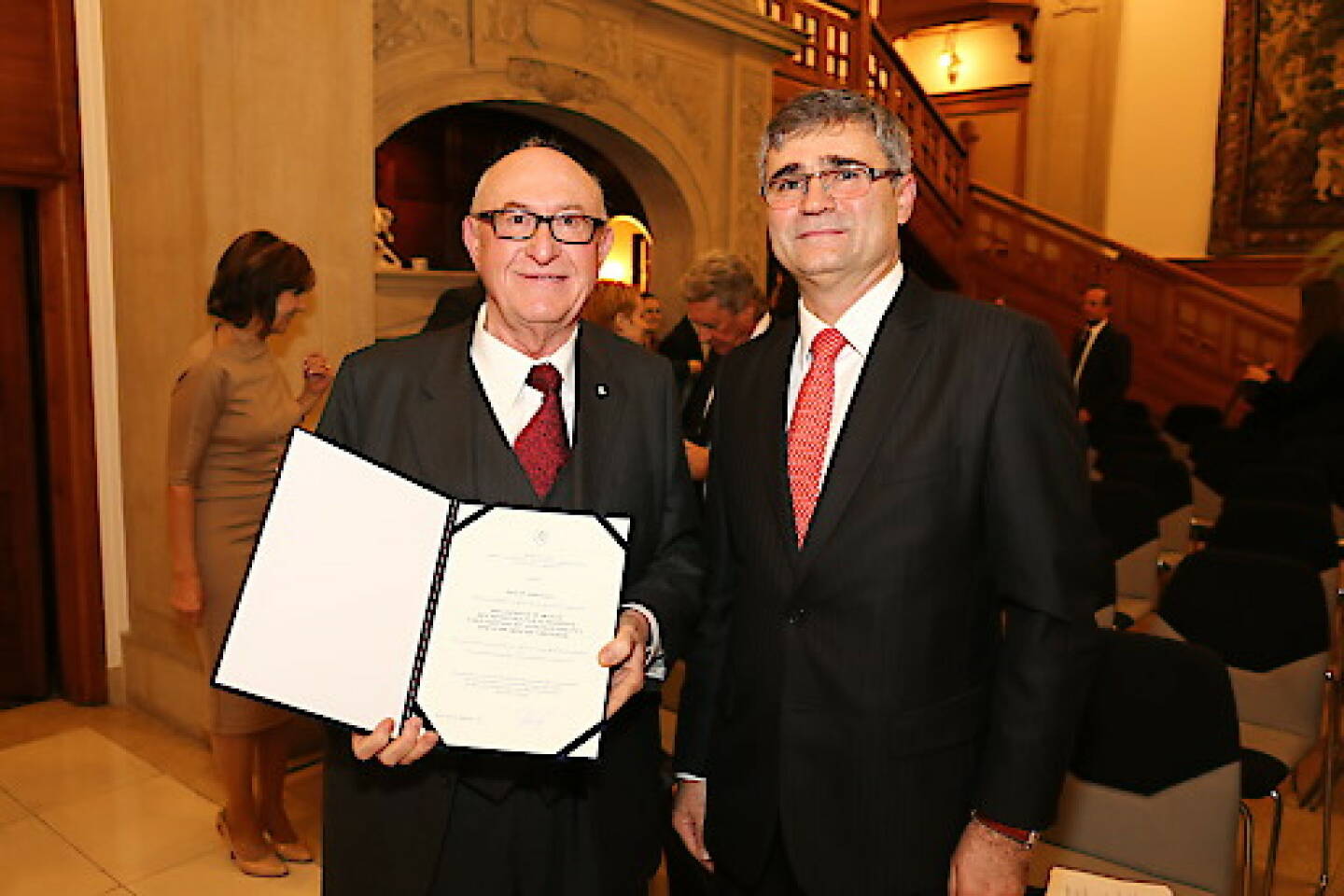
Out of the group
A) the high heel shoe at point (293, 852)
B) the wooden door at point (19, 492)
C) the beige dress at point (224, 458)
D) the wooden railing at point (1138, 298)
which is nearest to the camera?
the beige dress at point (224, 458)

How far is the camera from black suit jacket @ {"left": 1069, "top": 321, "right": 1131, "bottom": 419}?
8016 mm

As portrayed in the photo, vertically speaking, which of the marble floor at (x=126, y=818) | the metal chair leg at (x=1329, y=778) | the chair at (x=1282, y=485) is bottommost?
the marble floor at (x=126, y=818)

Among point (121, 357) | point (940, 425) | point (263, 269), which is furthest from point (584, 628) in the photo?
point (121, 357)

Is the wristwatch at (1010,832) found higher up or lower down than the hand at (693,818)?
higher up

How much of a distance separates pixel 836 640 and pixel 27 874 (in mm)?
2962

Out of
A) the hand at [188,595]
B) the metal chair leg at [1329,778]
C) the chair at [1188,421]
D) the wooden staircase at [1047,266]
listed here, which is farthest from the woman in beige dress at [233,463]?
the wooden staircase at [1047,266]

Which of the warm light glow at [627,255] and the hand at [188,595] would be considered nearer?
the hand at [188,595]

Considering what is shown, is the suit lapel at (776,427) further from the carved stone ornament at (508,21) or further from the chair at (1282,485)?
the carved stone ornament at (508,21)

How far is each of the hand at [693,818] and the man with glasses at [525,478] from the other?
8cm

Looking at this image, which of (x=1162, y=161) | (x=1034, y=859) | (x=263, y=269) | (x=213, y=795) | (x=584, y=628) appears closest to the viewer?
(x=584, y=628)

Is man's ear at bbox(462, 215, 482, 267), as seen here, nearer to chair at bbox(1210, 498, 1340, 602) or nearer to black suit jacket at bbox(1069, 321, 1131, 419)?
chair at bbox(1210, 498, 1340, 602)

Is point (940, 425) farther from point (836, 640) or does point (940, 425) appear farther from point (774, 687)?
point (774, 687)

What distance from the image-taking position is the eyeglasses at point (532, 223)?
5.24ft

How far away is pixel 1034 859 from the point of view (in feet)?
7.84
